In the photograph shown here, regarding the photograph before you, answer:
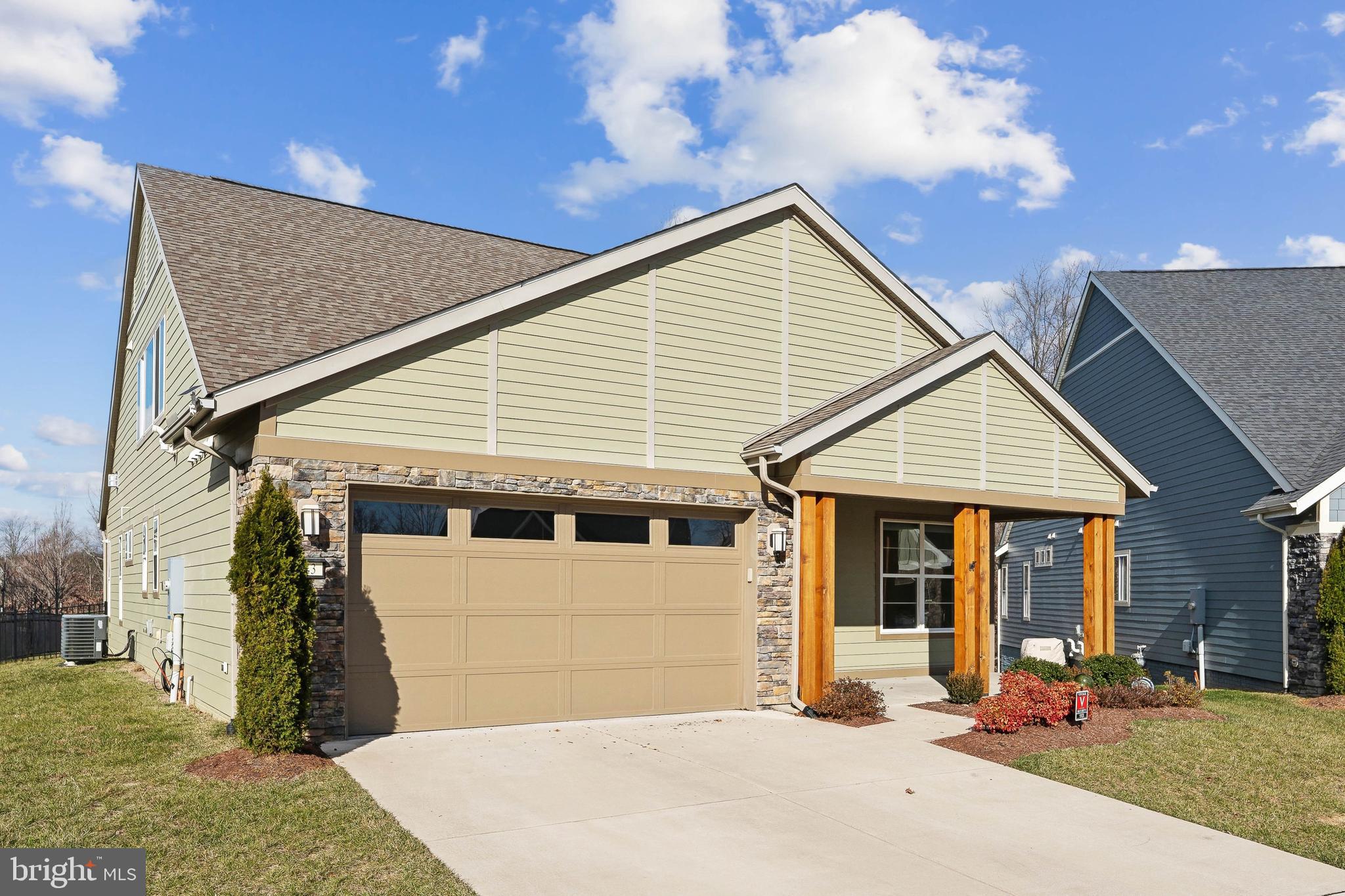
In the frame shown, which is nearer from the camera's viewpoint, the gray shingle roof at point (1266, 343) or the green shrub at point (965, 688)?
the green shrub at point (965, 688)

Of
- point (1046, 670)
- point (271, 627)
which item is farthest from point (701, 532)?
point (271, 627)

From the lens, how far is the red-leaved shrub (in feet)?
33.4

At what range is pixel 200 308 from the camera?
10.9 metres

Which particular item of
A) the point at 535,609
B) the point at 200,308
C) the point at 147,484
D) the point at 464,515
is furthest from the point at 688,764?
the point at 147,484

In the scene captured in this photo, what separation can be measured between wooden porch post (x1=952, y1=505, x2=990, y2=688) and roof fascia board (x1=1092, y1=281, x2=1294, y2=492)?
6.04m

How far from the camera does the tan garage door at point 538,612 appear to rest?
9852mm

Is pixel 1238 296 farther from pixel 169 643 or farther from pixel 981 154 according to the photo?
pixel 169 643

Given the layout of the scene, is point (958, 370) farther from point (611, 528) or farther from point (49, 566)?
point (49, 566)

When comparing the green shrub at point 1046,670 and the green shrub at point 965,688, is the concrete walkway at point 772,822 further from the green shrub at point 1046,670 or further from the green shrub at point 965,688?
the green shrub at point 1046,670

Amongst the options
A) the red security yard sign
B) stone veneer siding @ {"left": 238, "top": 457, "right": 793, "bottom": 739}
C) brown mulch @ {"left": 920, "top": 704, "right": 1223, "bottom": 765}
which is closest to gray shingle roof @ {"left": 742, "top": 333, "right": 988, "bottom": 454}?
stone veneer siding @ {"left": 238, "top": 457, "right": 793, "bottom": 739}

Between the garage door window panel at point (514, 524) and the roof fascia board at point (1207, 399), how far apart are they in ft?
39.2

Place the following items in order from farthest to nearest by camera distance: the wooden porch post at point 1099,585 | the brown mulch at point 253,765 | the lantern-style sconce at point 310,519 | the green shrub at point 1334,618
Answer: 1. the green shrub at point 1334,618
2. the wooden porch post at point 1099,585
3. the lantern-style sconce at point 310,519
4. the brown mulch at point 253,765

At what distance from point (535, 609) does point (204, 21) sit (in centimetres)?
937

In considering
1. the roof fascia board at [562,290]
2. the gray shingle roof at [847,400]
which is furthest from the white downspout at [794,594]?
the roof fascia board at [562,290]
